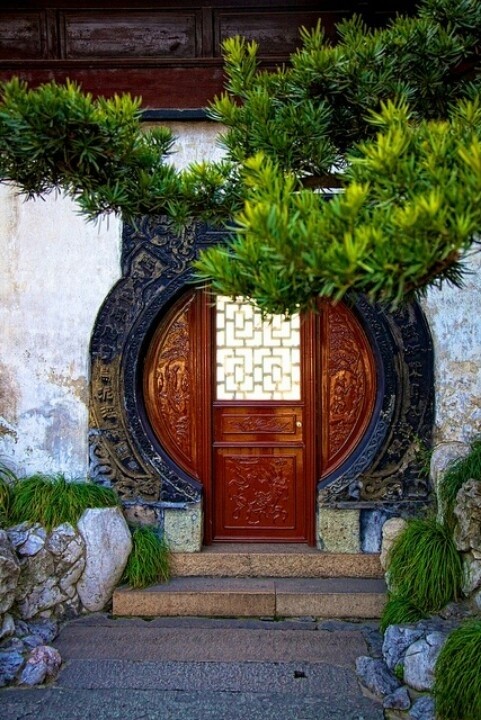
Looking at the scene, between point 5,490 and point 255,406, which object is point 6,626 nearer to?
point 5,490

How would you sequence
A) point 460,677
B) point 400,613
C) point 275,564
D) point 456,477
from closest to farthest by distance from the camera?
point 460,677 → point 400,613 → point 456,477 → point 275,564

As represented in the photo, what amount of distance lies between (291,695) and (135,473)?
1.96m

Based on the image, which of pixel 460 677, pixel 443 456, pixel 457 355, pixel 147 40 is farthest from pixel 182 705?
pixel 147 40

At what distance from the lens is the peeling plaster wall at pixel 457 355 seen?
4.88 meters

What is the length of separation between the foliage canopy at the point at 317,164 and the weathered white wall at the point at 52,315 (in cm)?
219

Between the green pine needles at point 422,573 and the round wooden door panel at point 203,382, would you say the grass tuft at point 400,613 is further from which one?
the round wooden door panel at point 203,382

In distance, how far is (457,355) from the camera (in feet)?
16.1

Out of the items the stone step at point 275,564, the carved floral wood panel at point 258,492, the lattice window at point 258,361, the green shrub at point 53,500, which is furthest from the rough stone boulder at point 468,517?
the green shrub at point 53,500

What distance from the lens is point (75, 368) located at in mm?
4984

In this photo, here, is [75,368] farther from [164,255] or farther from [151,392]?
[164,255]

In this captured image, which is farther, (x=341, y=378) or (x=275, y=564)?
(x=341, y=378)

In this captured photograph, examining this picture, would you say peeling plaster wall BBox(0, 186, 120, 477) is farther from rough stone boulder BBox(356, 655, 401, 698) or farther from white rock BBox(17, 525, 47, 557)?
rough stone boulder BBox(356, 655, 401, 698)

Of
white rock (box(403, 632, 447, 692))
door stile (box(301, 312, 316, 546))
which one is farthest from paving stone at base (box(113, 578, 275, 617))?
white rock (box(403, 632, 447, 692))

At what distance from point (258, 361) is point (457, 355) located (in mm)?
1451
